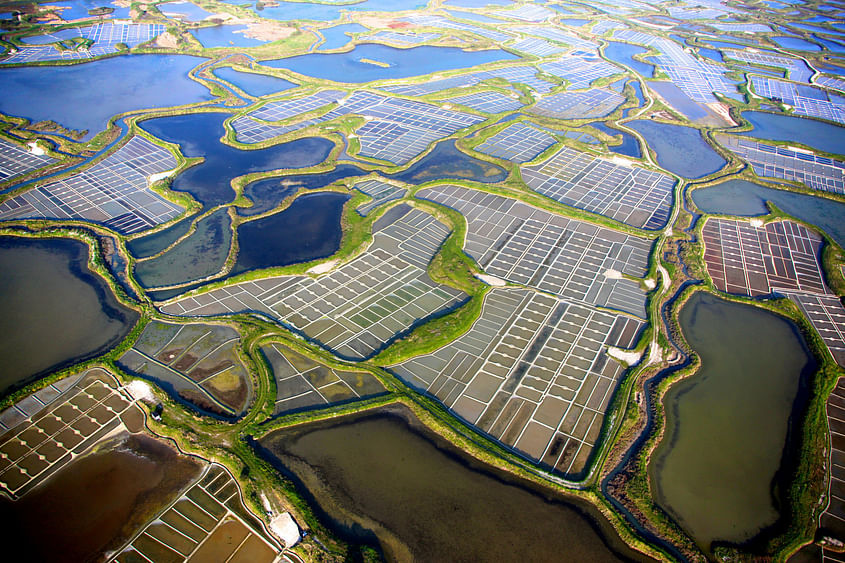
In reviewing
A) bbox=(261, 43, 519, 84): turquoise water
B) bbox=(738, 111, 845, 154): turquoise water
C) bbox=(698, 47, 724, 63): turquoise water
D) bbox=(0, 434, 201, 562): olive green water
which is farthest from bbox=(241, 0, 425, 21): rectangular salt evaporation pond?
bbox=(0, 434, 201, 562): olive green water

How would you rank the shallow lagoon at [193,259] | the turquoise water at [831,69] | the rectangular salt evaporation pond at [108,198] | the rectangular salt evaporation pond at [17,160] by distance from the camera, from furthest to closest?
the turquoise water at [831,69] → the rectangular salt evaporation pond at [17,160] → the rectangular salt evaporation pond at [108,198] → the shallow lagoon at [193,259]

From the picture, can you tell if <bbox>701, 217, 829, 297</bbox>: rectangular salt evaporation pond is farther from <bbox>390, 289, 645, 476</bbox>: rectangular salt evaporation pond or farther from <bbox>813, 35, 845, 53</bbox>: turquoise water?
<bbox>813, 35, 845, 53</bbox>: turquoise water

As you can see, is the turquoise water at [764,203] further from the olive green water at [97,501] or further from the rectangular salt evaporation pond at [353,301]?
the olive green water at [97,501]

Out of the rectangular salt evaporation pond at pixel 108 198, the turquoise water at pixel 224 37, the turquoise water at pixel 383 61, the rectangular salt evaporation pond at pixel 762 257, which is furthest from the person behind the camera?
the turquoise water at pixel 224 37

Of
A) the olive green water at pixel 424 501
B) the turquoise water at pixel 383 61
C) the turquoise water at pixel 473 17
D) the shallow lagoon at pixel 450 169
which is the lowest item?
the olive green water at pixel 424 501

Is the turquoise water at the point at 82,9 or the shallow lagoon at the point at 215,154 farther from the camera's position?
the turquoise water at the point at 82,9

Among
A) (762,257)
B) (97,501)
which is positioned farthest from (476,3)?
(97,501)

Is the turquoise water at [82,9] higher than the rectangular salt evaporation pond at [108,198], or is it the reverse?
the turquoise water at [82,9]

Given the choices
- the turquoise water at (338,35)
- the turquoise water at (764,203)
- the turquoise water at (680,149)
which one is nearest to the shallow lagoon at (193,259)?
the turquoise water at (764,203)
